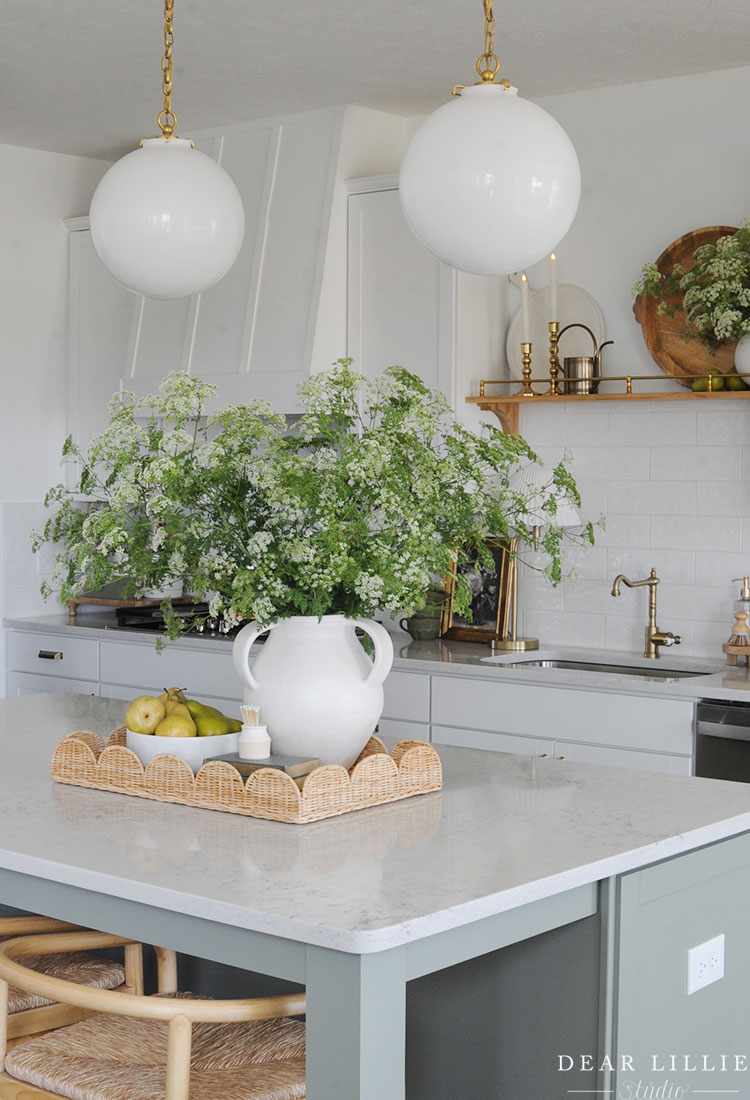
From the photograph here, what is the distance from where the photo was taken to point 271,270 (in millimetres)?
4871

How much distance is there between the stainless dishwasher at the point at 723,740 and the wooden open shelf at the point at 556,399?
39.2 inches

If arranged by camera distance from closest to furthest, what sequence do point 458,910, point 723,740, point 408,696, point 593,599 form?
point 458,910, point 723,740, point 408,696, point 593,599

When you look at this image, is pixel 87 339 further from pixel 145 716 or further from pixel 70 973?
pixel 70 973

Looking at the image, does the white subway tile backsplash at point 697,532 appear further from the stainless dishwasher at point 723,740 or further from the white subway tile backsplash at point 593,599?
the stainless dishwasher at point 723,740

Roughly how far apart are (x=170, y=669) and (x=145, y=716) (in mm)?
2519

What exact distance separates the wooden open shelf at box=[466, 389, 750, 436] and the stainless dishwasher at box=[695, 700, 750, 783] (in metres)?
0.99

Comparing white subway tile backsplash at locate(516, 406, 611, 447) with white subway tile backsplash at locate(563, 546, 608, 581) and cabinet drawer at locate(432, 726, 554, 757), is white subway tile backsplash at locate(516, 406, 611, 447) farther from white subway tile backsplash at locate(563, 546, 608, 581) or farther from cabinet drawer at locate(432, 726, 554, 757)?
cabinet drawer at locate(432, 726, 554, 757)

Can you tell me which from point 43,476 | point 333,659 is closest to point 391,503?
point 333,659

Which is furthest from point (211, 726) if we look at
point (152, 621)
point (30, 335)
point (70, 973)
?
point (30, 335)

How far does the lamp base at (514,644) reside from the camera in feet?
15.0

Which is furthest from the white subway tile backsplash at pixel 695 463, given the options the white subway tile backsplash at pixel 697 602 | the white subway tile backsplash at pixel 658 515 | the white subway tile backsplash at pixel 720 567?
the white subway tile backsplash at pixel 697 602

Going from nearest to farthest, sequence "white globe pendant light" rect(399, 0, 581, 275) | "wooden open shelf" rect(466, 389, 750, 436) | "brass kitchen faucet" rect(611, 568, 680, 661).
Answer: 1. "white globe pendant light" rect(399, 0, 581, 275)
2. "wooden open shelf" rect(466, 389, 750, 436)
3. "brass kitchen faucet" rect(611, 568, 680, 661)

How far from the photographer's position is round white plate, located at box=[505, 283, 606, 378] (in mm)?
4582

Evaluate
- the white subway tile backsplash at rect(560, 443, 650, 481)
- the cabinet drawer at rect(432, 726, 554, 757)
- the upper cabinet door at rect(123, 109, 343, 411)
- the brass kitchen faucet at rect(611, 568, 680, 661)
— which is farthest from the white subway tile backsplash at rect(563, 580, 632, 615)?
the upper cabinet door at rect(123, 109, 343, 411)
